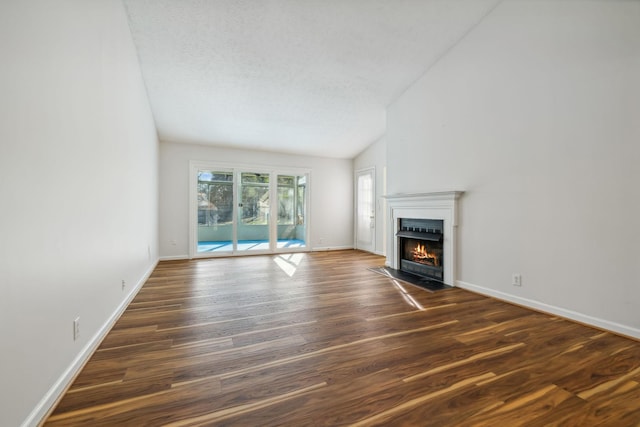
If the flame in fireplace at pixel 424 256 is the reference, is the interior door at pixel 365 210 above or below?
above

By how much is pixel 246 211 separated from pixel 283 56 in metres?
3.71

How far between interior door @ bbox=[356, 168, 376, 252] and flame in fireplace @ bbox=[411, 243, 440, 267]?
211 centimetres

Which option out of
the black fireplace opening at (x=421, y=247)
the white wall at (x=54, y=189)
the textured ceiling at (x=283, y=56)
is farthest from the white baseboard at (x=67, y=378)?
the black fireplace opening at (x=421, y=247)

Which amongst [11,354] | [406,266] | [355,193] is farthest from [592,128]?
[355,193]

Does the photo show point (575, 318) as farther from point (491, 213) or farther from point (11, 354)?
point (11, 354)

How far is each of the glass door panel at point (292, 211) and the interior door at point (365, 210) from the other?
1.43 metres

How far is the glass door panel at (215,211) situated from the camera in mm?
6102

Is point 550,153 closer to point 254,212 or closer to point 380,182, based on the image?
point 380,182

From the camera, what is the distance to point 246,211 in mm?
6430

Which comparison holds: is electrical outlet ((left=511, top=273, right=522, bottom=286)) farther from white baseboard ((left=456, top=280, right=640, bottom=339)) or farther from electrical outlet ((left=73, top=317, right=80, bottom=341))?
electrical outlet ((left=73, top=317, right=80, bottom=341))

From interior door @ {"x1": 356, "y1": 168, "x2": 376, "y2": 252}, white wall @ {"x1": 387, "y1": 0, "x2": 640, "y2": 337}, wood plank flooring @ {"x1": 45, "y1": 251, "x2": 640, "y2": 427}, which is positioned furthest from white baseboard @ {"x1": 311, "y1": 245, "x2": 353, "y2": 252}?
wood plank flooring @ {"x1": 45, "y1": 251, "x2": 640, "y2": 427}

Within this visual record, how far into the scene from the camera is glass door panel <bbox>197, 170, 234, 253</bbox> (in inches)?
240

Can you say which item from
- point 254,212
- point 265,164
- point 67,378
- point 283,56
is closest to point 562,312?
point 67,378

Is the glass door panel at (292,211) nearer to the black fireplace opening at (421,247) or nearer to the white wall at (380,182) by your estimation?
the white wall at (380,182)
